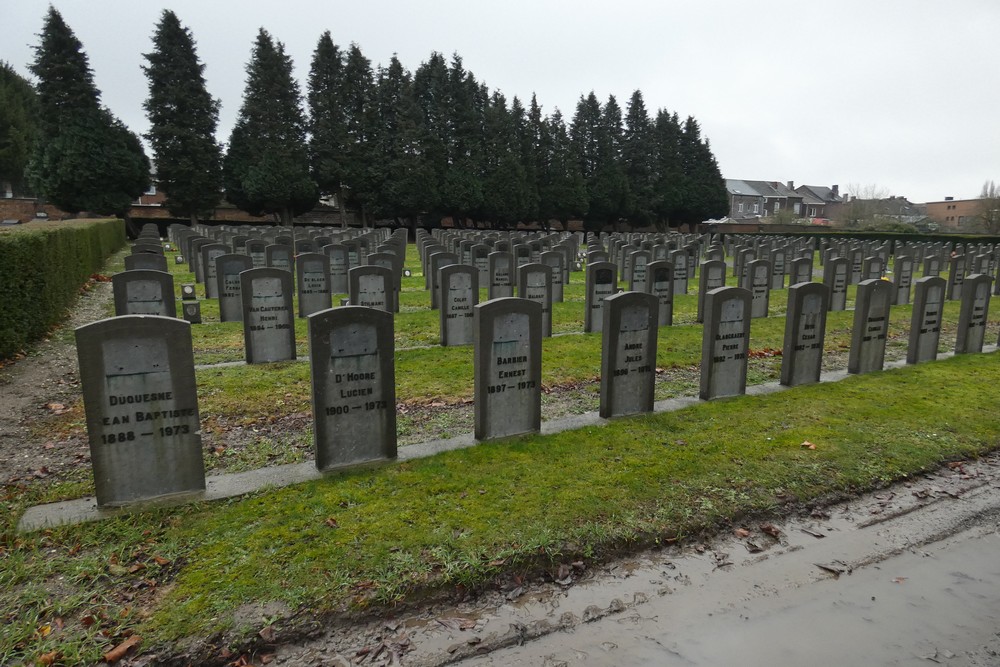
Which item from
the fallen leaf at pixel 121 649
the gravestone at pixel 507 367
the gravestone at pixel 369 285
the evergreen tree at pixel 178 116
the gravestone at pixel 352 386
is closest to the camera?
the fallen leaf at pixel 121 649

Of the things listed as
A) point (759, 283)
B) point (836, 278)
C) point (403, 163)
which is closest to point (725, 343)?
point (759, 283)

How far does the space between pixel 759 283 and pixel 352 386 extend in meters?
12.1

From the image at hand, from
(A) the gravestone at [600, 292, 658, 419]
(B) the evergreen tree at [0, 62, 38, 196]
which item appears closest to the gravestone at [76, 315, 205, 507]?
(A) the gravestone at [600, 292, 658, 419]

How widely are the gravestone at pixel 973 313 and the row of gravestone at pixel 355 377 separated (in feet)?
14.6

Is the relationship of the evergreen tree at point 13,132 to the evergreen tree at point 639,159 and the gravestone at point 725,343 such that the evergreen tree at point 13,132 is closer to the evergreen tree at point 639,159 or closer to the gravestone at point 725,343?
the evergreen tree at point 639,159

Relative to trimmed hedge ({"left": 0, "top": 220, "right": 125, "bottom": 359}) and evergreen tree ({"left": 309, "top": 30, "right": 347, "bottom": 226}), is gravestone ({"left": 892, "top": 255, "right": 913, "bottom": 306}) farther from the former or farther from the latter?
evergreen tree ({"left": 309, "top": 30, "right": 347, "bottom": 226})

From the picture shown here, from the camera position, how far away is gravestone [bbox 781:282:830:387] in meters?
8.27

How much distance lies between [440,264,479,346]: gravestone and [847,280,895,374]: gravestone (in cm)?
618

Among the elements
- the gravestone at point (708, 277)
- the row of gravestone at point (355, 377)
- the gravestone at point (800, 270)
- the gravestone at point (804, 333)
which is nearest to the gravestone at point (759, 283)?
the gravestone at point (708, 277)


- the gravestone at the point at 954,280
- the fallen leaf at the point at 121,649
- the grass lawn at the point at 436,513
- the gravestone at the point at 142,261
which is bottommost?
the fallen leaf at the point at 121,649

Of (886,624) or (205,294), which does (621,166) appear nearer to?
(205,294)

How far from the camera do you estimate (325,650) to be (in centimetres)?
336

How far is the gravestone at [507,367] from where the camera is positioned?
6.08 metres

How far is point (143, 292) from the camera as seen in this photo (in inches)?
389
